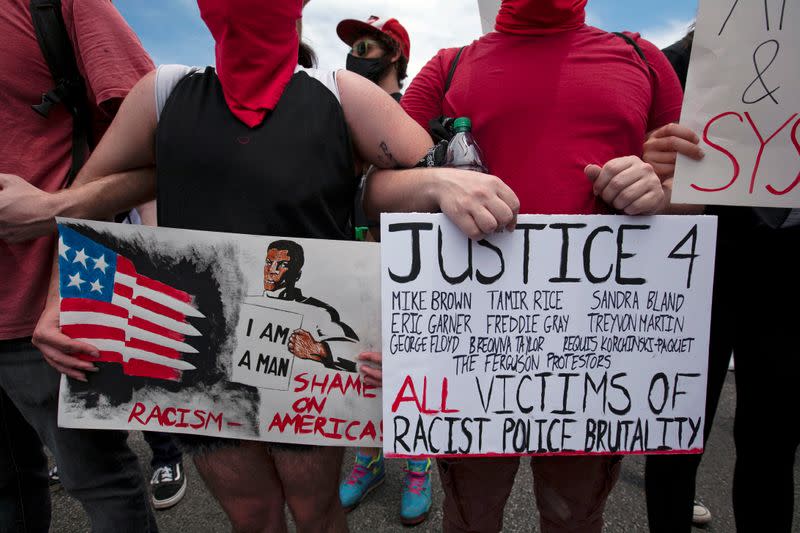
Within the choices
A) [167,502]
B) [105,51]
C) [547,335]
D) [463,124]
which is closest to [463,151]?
[463,124]

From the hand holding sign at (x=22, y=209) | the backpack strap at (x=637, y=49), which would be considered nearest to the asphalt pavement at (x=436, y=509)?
the hand holding sign at (x=22, y=209)

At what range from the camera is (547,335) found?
3.39 ft

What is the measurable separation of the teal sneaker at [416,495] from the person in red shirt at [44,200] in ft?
3.82

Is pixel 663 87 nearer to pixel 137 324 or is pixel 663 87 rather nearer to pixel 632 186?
pixel 632 186

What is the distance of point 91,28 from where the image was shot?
122cm

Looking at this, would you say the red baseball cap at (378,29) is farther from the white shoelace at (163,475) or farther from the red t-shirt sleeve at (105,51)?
the white shoelace at (163,475)

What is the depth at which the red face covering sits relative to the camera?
1004 millimetres

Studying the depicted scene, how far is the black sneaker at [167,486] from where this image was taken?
2220 mm

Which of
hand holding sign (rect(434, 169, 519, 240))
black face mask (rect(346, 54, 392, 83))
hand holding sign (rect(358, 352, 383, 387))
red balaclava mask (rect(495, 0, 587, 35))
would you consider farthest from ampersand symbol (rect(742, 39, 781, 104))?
black face mask (rect(346, 54, 392, 83))

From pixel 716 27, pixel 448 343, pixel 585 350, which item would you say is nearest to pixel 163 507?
pixel 448 343

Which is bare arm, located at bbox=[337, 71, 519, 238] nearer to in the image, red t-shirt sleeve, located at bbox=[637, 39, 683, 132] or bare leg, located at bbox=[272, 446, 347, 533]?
red t-shirt sleeve, located at bbox=[637, 39, 683, 132]

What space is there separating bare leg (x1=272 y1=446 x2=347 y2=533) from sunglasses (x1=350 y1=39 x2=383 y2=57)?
Answer: 2.28 m

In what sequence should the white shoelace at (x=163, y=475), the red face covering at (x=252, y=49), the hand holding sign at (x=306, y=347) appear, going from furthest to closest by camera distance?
1. the white shoelace at (x=163, y=475)
2. the hand holding sign at (x=306, y=347)
3. the red face covering at (x=252, y=49)

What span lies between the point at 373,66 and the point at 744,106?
2052mm
